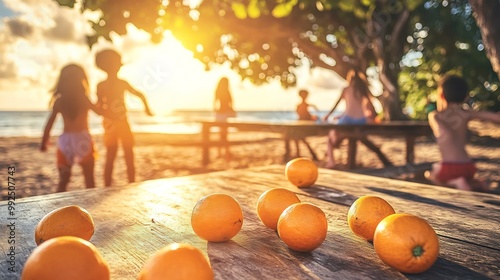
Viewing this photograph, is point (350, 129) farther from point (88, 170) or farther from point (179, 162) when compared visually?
point (179, 162)

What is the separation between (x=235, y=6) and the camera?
418cm

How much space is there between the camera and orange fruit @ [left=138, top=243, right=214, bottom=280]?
829 mm

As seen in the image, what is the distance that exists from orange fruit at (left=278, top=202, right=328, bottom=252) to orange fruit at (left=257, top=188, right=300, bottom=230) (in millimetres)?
155

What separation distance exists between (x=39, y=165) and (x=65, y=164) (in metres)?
6.03

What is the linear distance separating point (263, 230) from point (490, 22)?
178 inches

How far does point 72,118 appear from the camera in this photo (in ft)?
16.1

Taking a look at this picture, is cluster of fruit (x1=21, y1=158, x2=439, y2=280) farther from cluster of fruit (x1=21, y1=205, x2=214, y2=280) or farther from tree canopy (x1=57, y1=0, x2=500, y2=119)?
tree canopy (x1=57, y1=0, x2=500, y2=119)

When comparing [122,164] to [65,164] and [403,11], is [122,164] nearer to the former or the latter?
[65,164]

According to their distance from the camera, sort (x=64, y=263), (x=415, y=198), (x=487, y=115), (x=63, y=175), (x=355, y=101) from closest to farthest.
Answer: (x=64, y=263)
(x=415, y=198)
(x=487, y=115)
(x=63, y=175)
(x=355, y=101)

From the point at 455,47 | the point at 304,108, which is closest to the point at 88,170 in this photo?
the point at 304,108

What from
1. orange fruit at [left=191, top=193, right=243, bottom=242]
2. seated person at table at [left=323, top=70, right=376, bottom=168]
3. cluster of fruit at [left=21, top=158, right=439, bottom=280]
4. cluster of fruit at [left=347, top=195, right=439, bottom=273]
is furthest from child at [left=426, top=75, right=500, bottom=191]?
orange fruit at [left=191, top=193, right=243, bottom=242]

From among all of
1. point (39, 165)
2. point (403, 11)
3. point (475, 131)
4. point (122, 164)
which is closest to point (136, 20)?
point (122, 164)

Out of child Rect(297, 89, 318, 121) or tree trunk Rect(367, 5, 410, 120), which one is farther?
tree trunk Rect(367, 5, 410, 120)

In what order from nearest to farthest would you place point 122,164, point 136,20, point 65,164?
point 136,20 < point 65,164 < point 122,164
